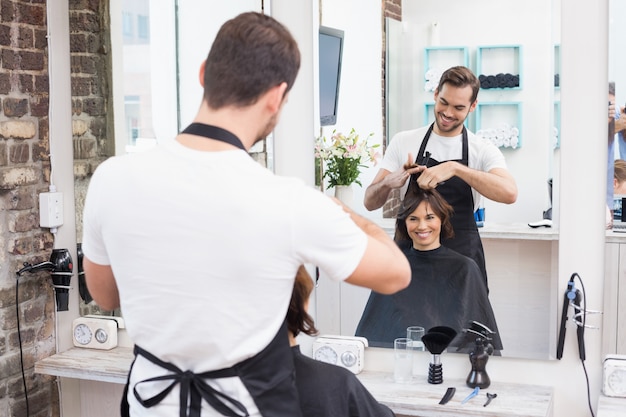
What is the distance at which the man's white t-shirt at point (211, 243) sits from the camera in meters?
1.26

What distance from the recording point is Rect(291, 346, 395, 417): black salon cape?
1.59m

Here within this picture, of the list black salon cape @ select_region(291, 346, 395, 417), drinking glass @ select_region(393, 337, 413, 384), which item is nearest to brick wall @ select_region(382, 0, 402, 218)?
drinking glass @ select_region(393, 337, 413, 384)

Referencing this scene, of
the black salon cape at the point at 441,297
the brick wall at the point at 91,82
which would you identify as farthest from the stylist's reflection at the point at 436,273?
the brick wall at the point at 91,82

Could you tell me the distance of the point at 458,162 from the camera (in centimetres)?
221

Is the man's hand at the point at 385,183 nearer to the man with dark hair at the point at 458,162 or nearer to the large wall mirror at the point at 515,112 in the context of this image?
the man with dark hair at the point at 458,162

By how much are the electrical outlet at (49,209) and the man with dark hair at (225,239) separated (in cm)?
135

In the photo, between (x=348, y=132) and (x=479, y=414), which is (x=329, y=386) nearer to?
(x=479, y=414)

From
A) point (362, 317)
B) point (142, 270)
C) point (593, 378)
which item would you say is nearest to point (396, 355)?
point (362, 317)

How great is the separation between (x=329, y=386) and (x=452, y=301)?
0.75m

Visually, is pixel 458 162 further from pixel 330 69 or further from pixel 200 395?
pixel 200 395

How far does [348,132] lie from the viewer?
2.36 m

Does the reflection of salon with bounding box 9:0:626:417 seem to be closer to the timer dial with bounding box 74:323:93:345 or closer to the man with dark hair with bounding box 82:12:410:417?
the timer dial with bounding box 74:323:93:345

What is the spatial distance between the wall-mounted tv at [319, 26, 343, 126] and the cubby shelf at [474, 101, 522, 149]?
43 cm

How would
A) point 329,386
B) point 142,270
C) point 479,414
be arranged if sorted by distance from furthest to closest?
point 479,414 → point 329,386 → point 142,270
